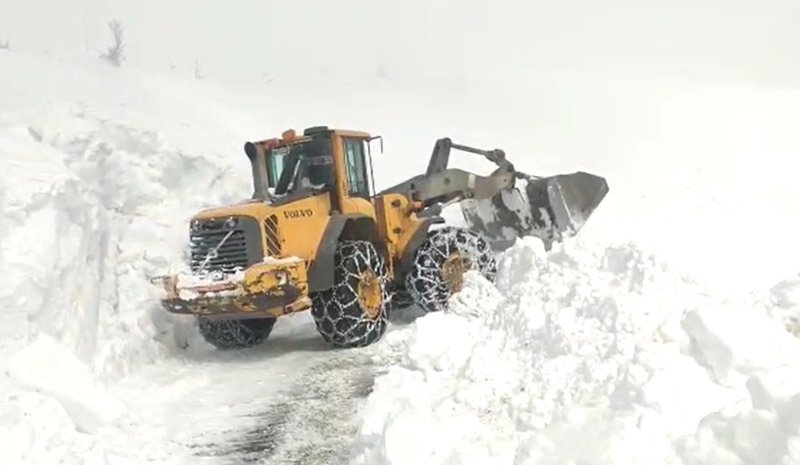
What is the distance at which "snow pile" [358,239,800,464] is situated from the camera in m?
3.78

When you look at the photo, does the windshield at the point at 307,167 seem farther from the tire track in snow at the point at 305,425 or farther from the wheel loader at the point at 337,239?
the tire track in snow at the point at 305,425

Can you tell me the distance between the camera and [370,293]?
897cm

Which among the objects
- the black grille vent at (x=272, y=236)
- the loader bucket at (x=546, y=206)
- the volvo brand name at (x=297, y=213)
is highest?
the volvo brand name at (x=297, y=213)

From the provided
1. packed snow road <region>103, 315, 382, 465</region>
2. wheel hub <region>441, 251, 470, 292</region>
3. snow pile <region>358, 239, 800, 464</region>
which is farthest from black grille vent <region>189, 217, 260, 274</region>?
wheel hub <region>441, 251, 470, 292</region>

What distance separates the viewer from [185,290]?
26.4 feet

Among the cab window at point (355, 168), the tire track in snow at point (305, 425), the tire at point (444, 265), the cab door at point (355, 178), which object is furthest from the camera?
the tire at point (444, 265)

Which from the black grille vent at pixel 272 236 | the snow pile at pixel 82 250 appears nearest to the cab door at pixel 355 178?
the black grille vent at pixel 272 236

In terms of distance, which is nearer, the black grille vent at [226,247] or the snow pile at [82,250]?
the snow pile at [82,250]

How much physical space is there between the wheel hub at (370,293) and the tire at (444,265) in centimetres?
81

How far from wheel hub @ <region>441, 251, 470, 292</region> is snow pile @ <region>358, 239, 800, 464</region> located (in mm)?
1902

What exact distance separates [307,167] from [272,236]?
3.70 feet

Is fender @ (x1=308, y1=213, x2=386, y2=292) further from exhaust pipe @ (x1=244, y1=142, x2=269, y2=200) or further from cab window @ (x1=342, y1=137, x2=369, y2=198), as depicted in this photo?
exhaust pipe @ (x1=244, y1=142, x2=269, y2=200)

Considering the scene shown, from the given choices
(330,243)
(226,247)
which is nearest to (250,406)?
(226,247)

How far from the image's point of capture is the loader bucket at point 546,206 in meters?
11.2
